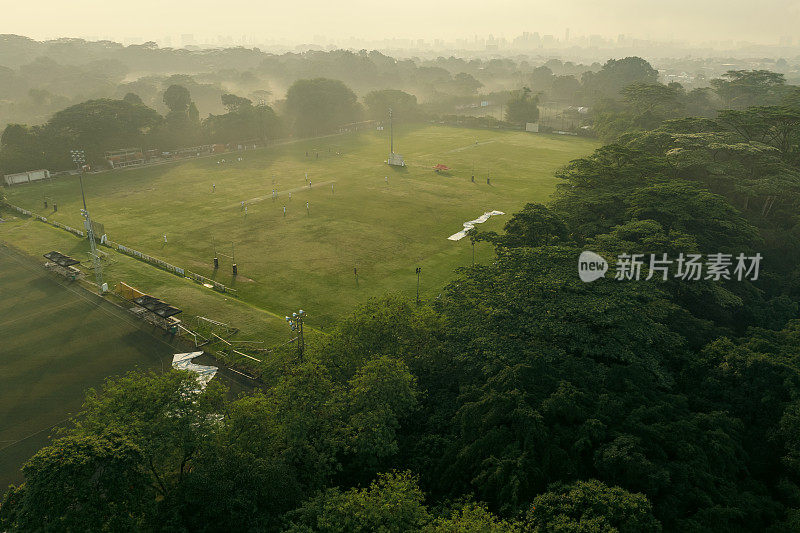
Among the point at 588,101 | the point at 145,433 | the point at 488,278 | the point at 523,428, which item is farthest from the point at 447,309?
the point at 588,101

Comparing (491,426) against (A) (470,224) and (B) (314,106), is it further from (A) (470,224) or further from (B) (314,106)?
(B) (314,106)

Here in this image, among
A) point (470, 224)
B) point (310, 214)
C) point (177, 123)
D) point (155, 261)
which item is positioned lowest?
point (155, 261)

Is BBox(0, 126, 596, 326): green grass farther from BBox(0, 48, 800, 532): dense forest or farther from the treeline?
BBox(0, 48, 800, 532): dense forest

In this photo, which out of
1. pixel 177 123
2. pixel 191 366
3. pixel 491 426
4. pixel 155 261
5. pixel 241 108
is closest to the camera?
pixel 491 426

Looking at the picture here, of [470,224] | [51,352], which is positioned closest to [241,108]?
[470,224]

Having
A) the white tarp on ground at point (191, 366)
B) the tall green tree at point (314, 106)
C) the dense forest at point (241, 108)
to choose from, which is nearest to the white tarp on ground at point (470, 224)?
the white tarp on ground at point (191, 366)

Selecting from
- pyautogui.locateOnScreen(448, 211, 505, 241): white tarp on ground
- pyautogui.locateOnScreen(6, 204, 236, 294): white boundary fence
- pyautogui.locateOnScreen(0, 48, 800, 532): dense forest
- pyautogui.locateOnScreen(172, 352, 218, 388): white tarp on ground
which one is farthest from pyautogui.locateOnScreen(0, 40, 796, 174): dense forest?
pyautogui.locateOnScreen(0, 48, 800, 532): dense forest

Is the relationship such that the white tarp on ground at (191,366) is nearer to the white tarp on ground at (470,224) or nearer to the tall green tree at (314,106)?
the white tarp on ground at (470,224)

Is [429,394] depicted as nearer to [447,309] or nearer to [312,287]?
[447,309]
